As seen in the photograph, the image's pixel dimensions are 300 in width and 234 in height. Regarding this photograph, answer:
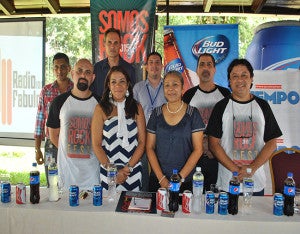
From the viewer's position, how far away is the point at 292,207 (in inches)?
73.7

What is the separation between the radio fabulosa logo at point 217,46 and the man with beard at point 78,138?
176cm

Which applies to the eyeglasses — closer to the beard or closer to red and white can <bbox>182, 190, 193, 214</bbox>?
A: red and white can <bbox>182, 190, 193, 214</bbox>

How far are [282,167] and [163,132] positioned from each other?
3.24 feet

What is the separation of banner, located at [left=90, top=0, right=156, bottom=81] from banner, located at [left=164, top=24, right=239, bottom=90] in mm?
433

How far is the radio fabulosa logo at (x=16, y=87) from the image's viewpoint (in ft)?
14.5

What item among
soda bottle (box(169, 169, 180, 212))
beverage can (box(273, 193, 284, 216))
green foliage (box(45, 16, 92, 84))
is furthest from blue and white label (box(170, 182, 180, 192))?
green foliage (box(45, 16, 92, 84))

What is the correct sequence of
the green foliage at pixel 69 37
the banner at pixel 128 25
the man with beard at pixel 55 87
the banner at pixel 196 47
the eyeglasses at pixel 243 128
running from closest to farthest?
the eyeglasses at pixel 243 128, the man with beard at pixel 55 87, the banner at pixel 128 25, the banner at pixel 196 47, the green foliage at pixel 69 37

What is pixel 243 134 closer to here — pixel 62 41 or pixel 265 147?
pixel 265 147

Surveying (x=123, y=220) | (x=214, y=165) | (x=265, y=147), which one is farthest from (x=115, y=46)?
(x=123, y=220)

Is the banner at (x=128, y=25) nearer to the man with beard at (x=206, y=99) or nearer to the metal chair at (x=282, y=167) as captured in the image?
the man with beard at (x=206, y=99)

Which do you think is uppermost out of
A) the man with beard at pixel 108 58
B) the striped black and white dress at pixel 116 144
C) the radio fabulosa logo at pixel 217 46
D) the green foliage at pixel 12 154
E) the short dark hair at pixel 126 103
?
the radio fabulosa logo at pixel 217 46

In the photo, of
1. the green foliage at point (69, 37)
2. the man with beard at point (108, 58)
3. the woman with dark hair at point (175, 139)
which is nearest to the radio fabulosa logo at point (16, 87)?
the man with beard at point (108, 58)

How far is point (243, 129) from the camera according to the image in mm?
2443

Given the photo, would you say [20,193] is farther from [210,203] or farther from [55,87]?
[55,87]
